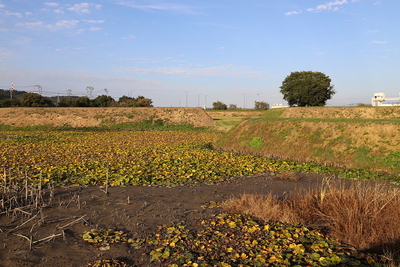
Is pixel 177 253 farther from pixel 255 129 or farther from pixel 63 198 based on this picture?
pixel 255 129

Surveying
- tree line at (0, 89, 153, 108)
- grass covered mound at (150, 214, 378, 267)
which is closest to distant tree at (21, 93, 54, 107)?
tree line at (0, 89, 153, 108)

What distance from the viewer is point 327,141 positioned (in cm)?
1866

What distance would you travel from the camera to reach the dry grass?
6.11 metres

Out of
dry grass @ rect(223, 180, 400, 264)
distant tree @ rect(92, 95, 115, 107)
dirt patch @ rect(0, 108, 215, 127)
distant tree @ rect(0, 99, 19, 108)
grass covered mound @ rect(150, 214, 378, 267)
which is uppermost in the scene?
distant tree @ rect(92, 95, 115, 107)

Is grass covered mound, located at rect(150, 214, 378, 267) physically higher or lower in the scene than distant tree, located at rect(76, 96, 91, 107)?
lower

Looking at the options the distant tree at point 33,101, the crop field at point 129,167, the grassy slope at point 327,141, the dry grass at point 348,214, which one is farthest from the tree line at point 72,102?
the dry grass at point 348,214

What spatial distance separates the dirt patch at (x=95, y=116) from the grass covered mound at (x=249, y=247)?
43230 millimetres

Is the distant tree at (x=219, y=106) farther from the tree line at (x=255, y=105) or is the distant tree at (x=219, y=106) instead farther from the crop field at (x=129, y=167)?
the crop field at (x=129, y=167)

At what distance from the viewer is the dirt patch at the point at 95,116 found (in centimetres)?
4647

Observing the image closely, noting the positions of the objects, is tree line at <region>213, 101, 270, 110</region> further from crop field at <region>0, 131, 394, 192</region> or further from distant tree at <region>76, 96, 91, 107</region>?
crop field at <region>0, 131, 394, 192</region>

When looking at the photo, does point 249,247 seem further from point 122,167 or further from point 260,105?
point 260,105

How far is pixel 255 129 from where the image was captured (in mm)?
24219

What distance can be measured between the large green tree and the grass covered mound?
62.7 m

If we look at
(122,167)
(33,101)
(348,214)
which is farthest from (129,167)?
(33,101)
